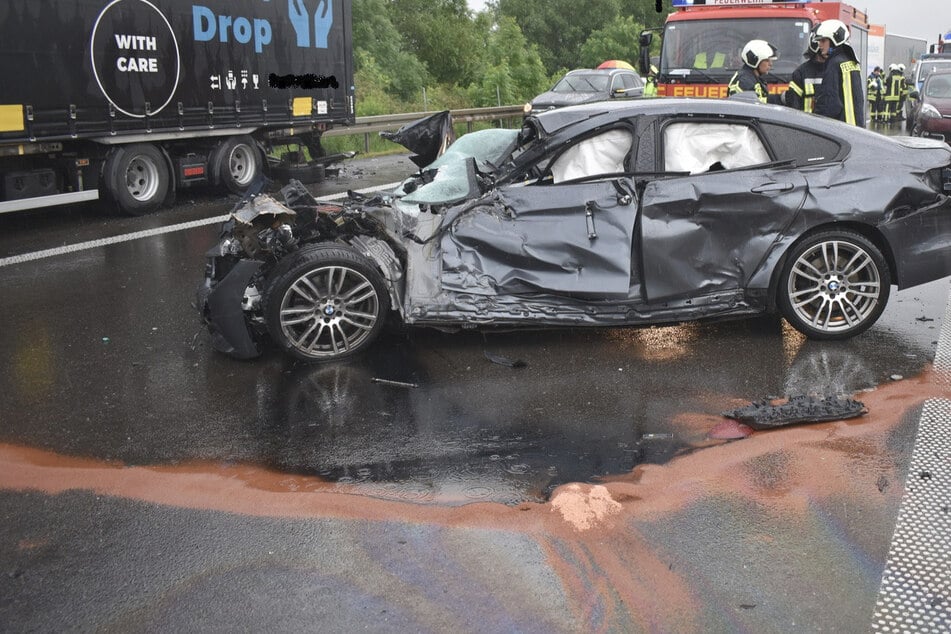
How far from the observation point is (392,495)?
4449mm

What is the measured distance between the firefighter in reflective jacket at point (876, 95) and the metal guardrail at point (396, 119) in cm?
1118

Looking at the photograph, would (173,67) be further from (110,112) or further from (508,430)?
(508,430)

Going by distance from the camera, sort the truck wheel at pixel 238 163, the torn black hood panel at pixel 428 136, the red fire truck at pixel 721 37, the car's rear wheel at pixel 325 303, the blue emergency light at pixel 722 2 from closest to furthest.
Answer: the car's rear wheel at pixel 325 303 → the torn black hood panel at pixel 428 136 → the truck wheel at pixel 238 163 → the red fire truck at pixel 721 37 → the blue emergency light at pixel 722 2

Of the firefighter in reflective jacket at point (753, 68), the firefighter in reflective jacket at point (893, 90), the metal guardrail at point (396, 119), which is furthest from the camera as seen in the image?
the firefighter in reflective jacket at point (893, 90)

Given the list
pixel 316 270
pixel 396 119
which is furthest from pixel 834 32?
pixel 396 119

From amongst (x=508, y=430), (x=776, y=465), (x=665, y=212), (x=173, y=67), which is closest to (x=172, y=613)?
(x=508, y=430)

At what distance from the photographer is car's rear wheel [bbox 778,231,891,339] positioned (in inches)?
252

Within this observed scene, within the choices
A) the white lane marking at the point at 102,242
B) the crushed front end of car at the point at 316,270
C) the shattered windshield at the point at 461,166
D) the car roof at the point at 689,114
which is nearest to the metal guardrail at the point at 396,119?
the white lane marking at the point at 102,242

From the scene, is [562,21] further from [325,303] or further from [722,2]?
[325,303]

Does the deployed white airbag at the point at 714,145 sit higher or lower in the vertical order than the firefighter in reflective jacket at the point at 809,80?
lower

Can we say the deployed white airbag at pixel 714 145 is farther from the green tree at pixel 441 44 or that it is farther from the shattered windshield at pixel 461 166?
the green tree at pixel 441 44

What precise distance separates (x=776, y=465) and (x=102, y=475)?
3270mm

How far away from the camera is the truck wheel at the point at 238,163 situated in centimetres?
1440

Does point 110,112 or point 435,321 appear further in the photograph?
point 110,112
